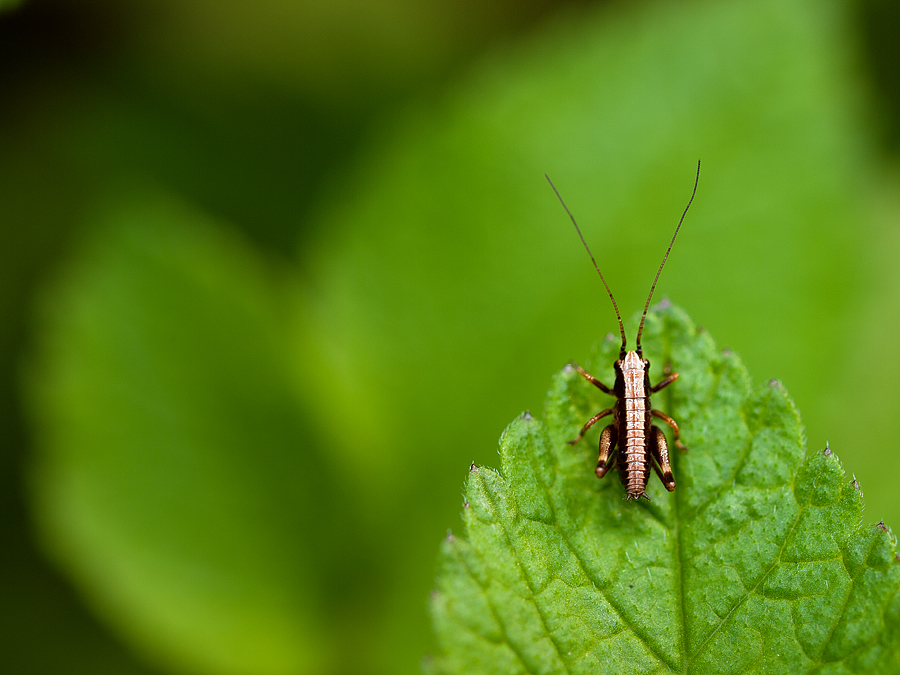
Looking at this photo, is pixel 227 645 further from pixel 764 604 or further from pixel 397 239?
pixel 764 604

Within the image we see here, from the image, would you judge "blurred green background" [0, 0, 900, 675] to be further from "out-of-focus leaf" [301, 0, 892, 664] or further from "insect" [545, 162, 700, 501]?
"insect" [545, 162, 700, 501]

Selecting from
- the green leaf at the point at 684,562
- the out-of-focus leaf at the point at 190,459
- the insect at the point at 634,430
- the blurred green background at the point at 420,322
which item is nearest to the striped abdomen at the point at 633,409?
the insect at the point at 634,430

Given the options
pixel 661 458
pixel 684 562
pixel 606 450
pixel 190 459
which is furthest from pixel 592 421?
pixel 190 459

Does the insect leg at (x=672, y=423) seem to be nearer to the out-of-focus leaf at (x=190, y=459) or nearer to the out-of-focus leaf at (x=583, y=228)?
the out-of-focus leaf at (x=583, y=228)

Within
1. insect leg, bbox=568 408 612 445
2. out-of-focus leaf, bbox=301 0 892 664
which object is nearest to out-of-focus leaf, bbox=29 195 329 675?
out-of-focus leaf, bbox=301 0 892 664

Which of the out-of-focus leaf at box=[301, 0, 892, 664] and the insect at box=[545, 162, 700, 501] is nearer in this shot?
the insect at box=[545, 162, 700, 501]

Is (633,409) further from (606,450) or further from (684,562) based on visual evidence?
(684,562)

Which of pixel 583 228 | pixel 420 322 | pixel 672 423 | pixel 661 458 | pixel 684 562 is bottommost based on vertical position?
pixel 684 562
